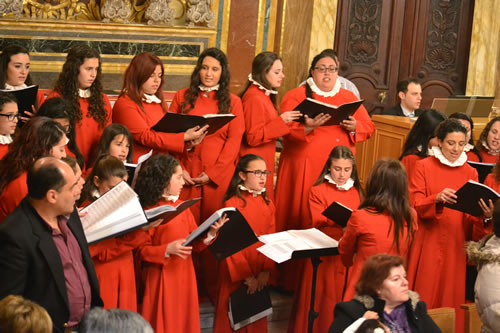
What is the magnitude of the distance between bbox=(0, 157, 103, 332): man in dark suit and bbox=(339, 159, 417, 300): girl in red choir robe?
65.4 inches

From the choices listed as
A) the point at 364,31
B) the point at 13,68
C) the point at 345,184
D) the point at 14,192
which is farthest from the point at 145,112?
the point at 364,31

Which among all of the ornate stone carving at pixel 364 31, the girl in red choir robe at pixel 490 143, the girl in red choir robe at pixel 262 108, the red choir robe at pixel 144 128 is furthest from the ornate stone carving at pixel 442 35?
the red choir robe at pixel 144 128

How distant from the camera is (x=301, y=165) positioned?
18.9ft

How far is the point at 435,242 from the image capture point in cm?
532

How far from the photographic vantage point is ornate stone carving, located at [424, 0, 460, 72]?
33.2ft

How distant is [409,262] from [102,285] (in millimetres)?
2291

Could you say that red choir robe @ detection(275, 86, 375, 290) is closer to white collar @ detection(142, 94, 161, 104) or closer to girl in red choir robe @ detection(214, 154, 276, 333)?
girl in red choir robe @ detection(214, 154, 276, 333)

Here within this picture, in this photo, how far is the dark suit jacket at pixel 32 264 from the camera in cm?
319

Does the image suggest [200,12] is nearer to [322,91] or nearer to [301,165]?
[322,91]

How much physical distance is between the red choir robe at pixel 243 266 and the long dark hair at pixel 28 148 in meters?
1.41

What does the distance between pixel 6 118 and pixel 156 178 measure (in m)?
0.98

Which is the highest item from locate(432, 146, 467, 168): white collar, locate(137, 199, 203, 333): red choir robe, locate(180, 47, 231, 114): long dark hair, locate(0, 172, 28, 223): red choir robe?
locate(180, 47, 231, 114): long dark hair

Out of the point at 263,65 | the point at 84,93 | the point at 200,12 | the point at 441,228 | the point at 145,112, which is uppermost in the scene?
the point at 200,12

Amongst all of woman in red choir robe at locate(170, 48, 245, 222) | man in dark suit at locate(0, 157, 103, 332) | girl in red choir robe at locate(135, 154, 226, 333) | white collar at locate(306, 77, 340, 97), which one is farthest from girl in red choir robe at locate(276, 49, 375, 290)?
man in dark suit at locate(0, 157, 103, 332)
